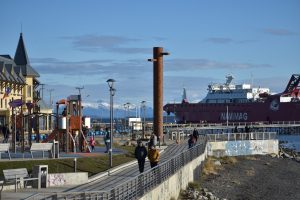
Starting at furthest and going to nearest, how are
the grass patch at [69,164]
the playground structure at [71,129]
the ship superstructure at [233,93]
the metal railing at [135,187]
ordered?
the ship superstructure at [233,93]
the playground structure at [71,129]
the grass patch at [69,164]
the metal railing at [135,187]

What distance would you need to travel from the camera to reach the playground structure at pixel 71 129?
116 ft

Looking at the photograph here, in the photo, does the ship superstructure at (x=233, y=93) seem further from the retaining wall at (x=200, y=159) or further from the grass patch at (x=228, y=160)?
the grass patch at (x=228, y=160)

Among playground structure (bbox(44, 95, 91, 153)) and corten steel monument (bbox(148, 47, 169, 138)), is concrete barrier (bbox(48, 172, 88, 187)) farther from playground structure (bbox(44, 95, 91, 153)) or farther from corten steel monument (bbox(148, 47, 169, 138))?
corten steel monument (bbox(148, 47, 169, 138))

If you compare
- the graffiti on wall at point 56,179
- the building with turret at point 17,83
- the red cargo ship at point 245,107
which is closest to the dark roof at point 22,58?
the building with turret at point 17,83

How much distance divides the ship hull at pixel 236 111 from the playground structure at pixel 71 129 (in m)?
89.3

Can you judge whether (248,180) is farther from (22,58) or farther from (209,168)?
(22,58)

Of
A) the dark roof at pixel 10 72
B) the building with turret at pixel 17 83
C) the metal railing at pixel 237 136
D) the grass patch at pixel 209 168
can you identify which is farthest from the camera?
the dark roof at pixel 10 72

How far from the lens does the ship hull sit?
428ft

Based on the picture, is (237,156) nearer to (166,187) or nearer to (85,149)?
(85,149)

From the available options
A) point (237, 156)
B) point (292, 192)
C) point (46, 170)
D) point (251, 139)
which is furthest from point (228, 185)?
point (251, 139)

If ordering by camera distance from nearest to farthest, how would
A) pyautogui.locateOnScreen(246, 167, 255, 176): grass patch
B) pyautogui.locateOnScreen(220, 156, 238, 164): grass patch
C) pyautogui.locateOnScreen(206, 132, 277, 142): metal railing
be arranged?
pyautogui.locateOnScreen(246, 167, 255, 176): grass patch, pyautogui.locateOnScreen(220, 156, 238, 164): grass patch, pyautogui.locateOnScreen(206, 132, 277, 142): metal railing

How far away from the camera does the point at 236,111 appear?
443ft

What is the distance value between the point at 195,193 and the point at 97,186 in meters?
6.78

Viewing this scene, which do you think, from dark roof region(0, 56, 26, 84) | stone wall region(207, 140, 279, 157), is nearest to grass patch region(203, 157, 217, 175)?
stone wall region(207, 140, 279, 157)
